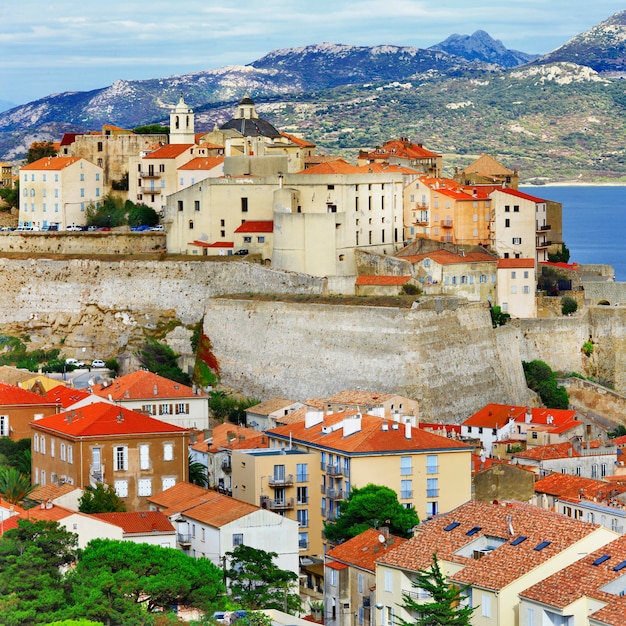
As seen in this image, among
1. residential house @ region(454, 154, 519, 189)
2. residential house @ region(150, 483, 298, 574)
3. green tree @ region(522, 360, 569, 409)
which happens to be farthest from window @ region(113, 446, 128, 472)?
residential house @ region(454, 154, 519, 189)

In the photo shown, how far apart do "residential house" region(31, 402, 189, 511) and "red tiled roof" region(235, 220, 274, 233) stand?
1954 centimetres

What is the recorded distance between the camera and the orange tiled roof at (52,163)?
76.2m

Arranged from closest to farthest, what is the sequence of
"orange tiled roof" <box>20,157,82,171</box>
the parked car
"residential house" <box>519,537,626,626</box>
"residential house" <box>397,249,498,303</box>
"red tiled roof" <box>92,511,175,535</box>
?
"residential house" <box>519,537,626,626</box> < "red tiled roof" <box>92,511,175,535</box> < "residential house" <box>397,249,498,303</box> < the parked car < "orange tiled roof" <box>20,157,82,171</box>

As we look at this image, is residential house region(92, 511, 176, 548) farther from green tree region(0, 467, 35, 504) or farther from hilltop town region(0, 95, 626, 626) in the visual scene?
green tree region(0, 467, 35, 504)

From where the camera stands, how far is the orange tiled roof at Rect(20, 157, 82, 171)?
76.2 meters

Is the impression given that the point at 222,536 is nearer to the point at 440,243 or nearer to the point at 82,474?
the point at 82,474

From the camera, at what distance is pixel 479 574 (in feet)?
119

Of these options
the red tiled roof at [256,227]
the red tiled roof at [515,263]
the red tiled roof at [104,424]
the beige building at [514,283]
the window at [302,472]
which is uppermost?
the red tiled roof at [256,227]

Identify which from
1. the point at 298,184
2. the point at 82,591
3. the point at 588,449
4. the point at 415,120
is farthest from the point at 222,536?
the point at 415,120

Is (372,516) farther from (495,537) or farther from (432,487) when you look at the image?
(495,537)

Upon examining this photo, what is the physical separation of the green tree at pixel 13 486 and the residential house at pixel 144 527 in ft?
15.3

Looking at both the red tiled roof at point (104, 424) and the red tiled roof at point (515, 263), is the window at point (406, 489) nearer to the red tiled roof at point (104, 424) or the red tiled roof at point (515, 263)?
the red tiled roof at point (104, 424)

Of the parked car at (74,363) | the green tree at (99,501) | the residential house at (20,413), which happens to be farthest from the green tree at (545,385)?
Answer: the green tree at (99,501)

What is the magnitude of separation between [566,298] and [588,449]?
12.3m
